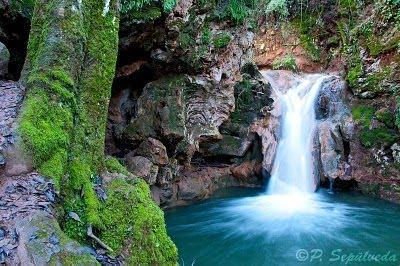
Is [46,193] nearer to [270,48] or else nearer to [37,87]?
A: [37,87]

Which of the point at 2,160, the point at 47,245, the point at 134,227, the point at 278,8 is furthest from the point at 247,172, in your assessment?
the point at 47,245

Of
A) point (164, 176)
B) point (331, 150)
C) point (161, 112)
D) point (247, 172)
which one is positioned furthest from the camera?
point (247, 172)

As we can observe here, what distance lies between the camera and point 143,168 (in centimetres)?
846

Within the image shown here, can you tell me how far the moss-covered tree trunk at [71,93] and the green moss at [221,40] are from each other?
5.00m

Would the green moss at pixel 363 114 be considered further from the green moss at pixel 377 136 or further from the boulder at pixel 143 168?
the boulder at pixel 143 168

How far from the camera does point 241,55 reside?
1111cm

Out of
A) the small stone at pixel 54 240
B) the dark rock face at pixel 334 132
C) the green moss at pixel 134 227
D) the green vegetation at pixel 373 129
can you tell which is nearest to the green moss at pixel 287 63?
the dark rock face at pixel 334 132

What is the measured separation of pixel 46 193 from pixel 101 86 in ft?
6.46

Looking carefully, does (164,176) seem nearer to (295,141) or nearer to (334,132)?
(295,141)

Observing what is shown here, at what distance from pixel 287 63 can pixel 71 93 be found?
14697 millimetres

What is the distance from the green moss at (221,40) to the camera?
979 centimetres

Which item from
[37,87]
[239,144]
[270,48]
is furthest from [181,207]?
[270,48]

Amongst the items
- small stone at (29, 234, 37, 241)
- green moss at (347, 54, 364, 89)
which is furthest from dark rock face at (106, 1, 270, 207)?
small stone at (29, 234, 37, 241)

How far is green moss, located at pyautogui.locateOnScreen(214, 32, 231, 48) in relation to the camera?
9.79 m
